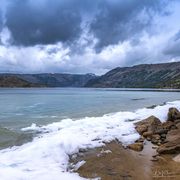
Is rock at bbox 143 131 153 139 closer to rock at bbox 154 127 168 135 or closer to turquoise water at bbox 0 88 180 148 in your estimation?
rock at bbox 154 127 168 135

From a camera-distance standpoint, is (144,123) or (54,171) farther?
(144,123)

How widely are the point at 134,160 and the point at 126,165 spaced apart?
→ 94 centimetres

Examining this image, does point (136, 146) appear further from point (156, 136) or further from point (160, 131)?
point (160, 131)

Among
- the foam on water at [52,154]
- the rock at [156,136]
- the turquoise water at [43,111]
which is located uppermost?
the rock at [156,136]

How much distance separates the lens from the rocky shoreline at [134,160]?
11.9 metres

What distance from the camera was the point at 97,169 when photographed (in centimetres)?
1262

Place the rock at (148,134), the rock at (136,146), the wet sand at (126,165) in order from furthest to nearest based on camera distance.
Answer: the rock at (148,134) → the rock at (136,146) → the wet sand at (126,165)

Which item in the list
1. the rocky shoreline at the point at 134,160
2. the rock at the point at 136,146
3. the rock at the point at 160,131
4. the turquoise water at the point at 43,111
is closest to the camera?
the rocky shoreline at the point at 134,160

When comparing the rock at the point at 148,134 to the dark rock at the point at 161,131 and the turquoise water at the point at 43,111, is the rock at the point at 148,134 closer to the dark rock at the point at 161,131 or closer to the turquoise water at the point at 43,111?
the dark rock at the point at 161,131

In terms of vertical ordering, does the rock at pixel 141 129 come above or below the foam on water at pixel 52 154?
above

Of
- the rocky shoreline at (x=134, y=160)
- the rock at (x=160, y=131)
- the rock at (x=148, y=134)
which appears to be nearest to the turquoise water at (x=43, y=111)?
the rocky shoreline at (x=134, y=160)

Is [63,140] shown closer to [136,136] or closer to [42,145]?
[42,145]

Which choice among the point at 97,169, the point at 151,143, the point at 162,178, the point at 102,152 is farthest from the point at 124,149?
the point at 162,178

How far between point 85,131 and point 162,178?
9.94 m
